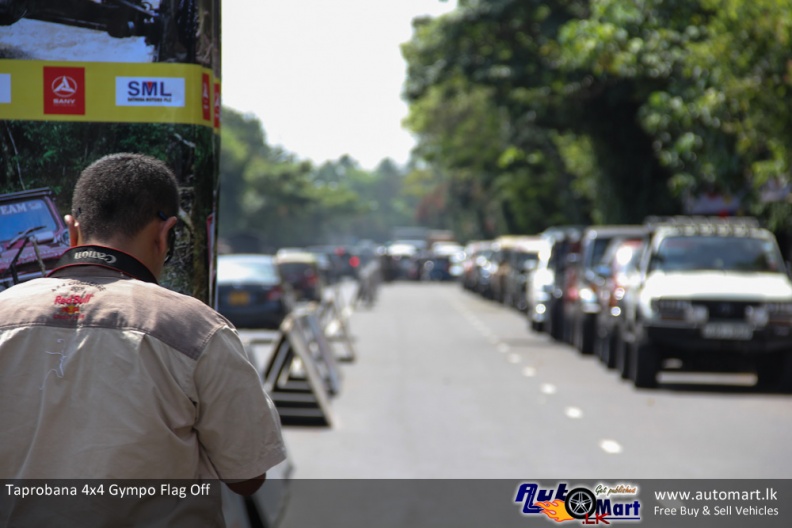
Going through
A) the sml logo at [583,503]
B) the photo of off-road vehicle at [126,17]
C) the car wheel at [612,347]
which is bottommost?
the car wheel at [612,347]

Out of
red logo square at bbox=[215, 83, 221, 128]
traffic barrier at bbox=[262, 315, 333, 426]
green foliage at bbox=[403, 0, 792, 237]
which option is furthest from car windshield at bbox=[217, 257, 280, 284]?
red logo square at bbox=[215, 83, 221, 128]

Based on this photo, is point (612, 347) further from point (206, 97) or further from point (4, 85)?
point (4, 85)

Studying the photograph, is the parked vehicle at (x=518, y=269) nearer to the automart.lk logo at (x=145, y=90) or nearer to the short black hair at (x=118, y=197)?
the automart.lk logo at (x=145, y=90)

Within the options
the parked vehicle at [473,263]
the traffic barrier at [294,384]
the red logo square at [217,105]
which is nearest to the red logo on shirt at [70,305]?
the red logo square at [217,105]

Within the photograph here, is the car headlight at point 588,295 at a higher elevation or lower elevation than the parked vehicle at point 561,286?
higher

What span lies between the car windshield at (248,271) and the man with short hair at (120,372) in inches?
861

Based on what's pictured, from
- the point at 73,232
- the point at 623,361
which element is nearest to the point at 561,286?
the point at 623,361

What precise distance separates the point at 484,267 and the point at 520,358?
2726cm

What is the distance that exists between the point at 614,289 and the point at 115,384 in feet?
52.3

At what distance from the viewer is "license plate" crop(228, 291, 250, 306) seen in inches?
974

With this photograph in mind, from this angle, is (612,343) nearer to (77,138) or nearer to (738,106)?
(738,106)

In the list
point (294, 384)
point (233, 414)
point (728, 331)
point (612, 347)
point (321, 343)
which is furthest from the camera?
point (612, 347)

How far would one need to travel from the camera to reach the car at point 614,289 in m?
18.0

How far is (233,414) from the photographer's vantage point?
3062 mm
